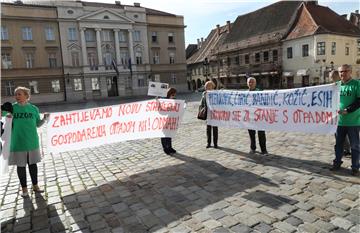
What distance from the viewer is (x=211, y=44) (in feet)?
214

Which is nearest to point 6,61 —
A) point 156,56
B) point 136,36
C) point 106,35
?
point 106,35

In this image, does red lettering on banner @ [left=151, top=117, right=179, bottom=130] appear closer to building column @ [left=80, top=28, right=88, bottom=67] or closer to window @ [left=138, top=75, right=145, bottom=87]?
building column @ [left=80, top=28, right=88, bottom=67]

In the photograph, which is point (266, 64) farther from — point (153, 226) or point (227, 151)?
point (153, 226)

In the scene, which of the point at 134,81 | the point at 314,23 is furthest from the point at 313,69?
the point at 134,81

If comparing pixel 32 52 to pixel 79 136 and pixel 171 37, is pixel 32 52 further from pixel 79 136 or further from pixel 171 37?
pixel 79 136

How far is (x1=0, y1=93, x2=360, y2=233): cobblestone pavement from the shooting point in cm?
387

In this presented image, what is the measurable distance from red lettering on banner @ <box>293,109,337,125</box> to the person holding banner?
5295 millimetres

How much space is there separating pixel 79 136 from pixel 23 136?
1272mm

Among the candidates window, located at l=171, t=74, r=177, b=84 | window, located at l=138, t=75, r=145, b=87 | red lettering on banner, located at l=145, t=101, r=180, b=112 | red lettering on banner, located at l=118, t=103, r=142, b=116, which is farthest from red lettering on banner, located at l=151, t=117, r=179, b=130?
window, located at l=171, t=74, r=177, b=84

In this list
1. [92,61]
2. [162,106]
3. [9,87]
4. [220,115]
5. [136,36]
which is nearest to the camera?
[162,106]

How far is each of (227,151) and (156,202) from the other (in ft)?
11.5

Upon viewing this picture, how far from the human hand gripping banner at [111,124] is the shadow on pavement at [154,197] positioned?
1.10m

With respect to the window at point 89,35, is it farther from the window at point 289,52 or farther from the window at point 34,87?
Result: the window at point 289,52

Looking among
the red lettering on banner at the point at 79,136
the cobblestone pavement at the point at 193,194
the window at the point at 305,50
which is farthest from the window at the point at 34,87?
→ the red lettering on banner at the point at 79,136
